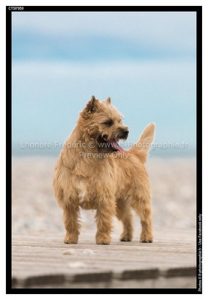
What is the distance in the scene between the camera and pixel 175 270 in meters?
6.97

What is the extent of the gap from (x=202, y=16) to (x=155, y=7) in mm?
435

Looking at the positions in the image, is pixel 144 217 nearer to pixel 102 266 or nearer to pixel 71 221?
pixel 71 221

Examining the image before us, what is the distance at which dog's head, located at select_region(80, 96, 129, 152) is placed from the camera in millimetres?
7934

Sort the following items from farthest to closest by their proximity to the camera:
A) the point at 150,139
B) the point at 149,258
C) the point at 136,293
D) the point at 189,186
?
1. the point at 189,186
2. the point at 150,139
3. the point at 149,258
4. the point at 136,293

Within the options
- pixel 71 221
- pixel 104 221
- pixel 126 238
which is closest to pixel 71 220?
pixel 71 221

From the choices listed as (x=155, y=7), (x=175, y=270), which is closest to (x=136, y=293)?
(x=175, y=270)

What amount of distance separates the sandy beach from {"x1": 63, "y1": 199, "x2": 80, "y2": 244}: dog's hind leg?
18.3ft

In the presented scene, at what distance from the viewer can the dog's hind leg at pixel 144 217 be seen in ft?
28.8

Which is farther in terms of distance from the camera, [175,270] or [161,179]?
[161,179]

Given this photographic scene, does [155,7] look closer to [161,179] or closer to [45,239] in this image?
[45,239]

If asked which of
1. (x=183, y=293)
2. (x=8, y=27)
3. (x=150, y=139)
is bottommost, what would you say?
(x=183, y=293)

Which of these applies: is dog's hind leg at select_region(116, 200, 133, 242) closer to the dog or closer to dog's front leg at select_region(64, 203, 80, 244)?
the dog

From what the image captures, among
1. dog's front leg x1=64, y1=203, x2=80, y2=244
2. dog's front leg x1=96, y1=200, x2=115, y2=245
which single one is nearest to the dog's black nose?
dog's front leg x1=96, y1=200, x2=115, y2=245

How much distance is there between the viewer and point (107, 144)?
8062 millimetres
